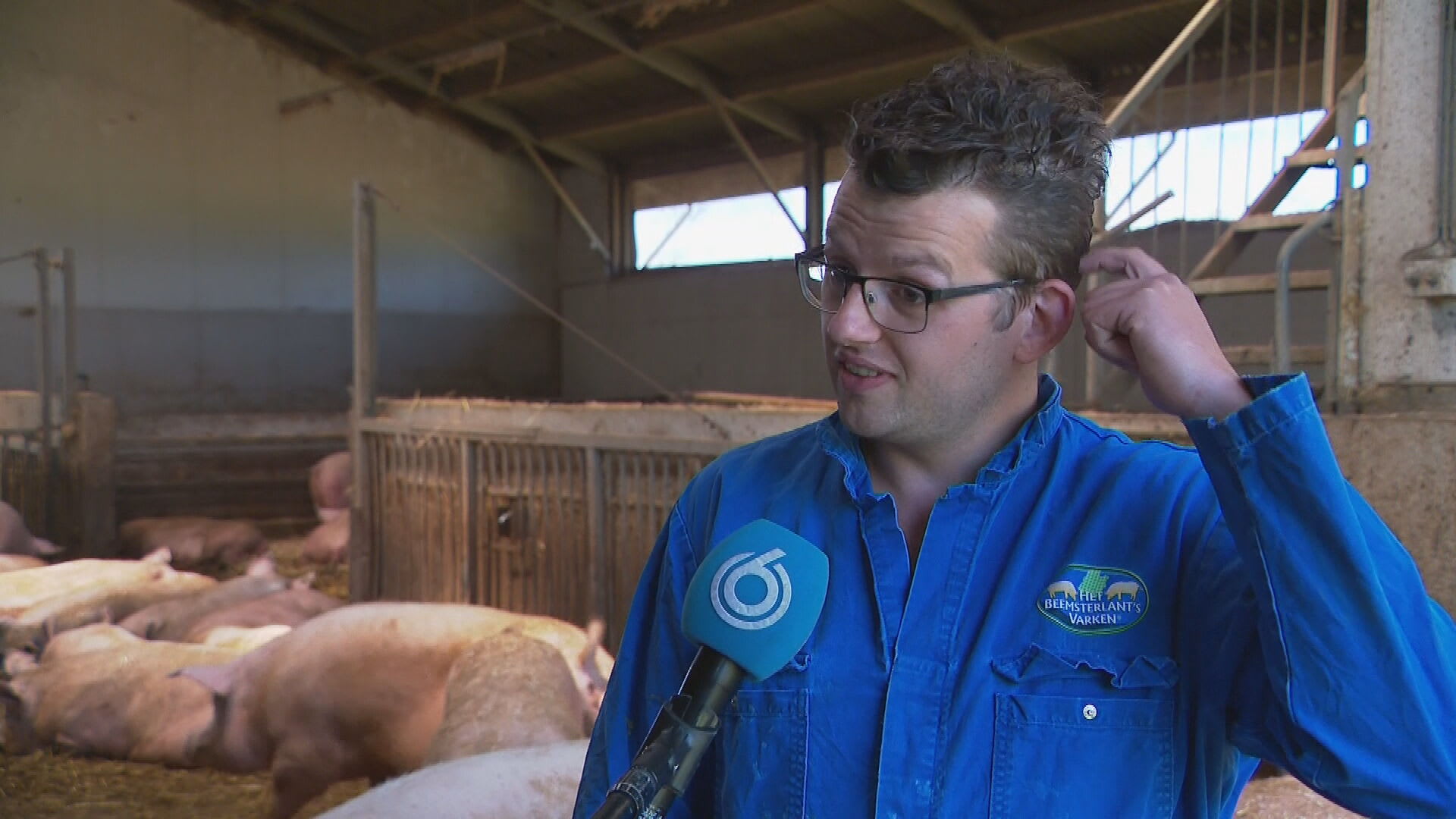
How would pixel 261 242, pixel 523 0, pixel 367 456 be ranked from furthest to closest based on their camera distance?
pixel 261 242, pixel 523 0, pixel 367 456

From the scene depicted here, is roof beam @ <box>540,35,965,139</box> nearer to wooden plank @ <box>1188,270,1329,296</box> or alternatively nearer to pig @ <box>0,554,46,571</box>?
wooden plank @ <box>1188,270,1329,296</box>

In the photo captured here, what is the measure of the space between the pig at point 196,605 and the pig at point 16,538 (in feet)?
3.05

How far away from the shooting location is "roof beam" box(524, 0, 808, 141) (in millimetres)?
11375

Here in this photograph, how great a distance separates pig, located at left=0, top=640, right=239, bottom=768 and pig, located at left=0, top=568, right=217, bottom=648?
0.36 ft

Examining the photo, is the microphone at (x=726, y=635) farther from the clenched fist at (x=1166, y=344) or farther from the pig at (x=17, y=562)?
the pig at (x=17, y=562)

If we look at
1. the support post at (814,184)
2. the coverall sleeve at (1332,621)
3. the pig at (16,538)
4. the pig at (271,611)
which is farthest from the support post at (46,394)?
the support post at (814,184)

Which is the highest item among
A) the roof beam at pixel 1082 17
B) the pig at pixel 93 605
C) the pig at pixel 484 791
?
the roof beam at pixel 1082 17

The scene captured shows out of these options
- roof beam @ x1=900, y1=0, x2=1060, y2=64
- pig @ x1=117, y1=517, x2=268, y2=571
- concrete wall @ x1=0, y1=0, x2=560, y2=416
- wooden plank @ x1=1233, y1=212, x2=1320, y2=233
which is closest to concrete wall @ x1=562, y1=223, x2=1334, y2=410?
concrete wall @ x1=0, y1=0, x2=560, y2=416

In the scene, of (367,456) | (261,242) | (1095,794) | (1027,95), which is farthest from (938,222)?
→ (261,242)

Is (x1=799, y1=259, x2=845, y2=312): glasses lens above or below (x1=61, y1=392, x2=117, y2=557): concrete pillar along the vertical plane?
above

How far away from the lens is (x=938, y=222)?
124 centimetres

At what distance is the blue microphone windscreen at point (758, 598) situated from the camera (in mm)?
1072

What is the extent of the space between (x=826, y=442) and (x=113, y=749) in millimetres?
3755

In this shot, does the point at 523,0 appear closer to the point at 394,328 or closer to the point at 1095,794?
the point at 394,328
